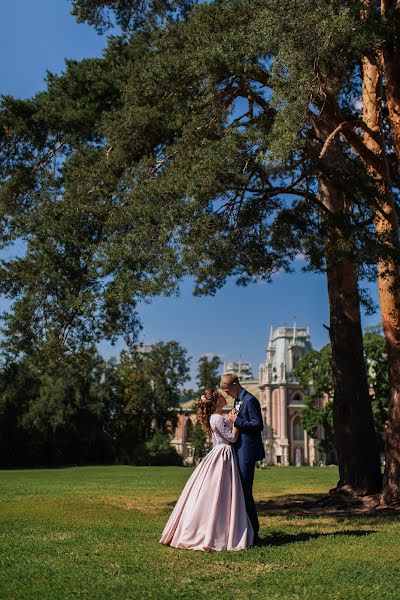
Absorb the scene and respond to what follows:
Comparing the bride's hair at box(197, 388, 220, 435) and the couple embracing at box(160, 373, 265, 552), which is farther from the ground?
the bride's hair at box(197, 388, 220, 435)

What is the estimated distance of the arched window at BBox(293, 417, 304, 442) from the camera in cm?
8775

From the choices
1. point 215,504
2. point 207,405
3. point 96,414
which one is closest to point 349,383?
point 207,405

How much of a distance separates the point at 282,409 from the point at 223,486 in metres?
82.5

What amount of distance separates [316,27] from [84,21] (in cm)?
785

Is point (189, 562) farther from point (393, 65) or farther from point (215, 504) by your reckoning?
point (393, 65)

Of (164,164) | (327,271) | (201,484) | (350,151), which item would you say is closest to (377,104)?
(350,151)

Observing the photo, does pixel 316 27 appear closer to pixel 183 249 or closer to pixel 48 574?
pixel 183 249

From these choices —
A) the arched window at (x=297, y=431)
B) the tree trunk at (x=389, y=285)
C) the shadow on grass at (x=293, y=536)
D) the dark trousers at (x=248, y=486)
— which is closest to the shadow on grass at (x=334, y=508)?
the tree trunk at (x=389, y=285)

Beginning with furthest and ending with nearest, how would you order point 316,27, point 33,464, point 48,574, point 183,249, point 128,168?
1. point 33,464
2. point 128,168
3. point 183,249
4. point 316,27
5. point 48,574

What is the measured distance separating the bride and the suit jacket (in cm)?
13

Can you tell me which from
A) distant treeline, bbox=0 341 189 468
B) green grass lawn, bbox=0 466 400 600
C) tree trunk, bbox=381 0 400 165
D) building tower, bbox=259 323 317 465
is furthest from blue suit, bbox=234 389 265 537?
building tower, bbox=259 323 317 465

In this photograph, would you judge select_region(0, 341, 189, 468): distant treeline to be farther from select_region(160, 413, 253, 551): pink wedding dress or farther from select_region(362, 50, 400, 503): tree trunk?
select_region(160, 413, 253, 551): pink wedding dress

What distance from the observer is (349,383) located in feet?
49.6

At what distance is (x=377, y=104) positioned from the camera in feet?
46.9
